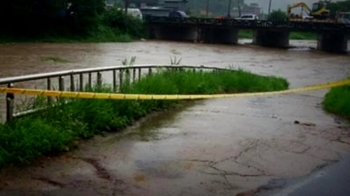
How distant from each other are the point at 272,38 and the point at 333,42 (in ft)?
26.6

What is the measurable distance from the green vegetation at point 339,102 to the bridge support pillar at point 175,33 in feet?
181

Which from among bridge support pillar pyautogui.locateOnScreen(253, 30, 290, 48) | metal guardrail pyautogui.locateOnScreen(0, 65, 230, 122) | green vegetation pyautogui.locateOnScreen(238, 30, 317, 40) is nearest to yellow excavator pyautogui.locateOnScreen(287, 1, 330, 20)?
bridge support pillar pyautogui.locateOnScreen(253, 30, 290, 48)

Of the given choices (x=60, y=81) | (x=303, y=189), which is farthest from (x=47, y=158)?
(x=303, y=189)

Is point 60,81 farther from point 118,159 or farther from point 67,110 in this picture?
point 118,159

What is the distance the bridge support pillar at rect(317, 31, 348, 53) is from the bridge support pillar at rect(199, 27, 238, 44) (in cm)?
1121

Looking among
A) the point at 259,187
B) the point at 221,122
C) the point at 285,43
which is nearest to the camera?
the point at 259,187

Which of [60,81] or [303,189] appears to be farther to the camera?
[60,81]

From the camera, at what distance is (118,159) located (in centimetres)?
573

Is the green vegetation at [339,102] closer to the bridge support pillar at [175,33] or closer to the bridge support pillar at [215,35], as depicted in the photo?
the bridge support pillar at [215,35]

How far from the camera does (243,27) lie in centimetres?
6309

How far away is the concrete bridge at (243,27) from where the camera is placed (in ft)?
200

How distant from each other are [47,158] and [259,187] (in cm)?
233

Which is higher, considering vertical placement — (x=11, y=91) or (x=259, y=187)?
(x=11, y=91)

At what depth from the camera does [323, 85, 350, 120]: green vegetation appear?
10599 mm
